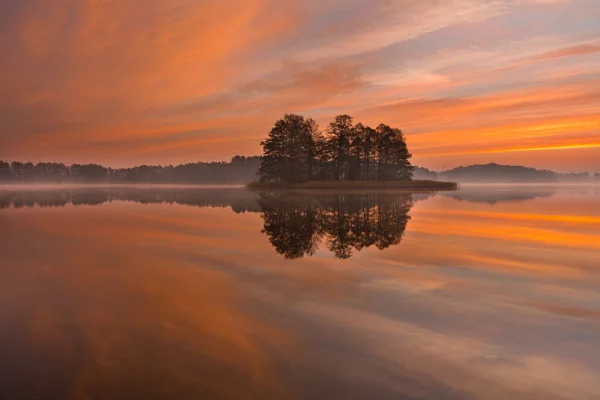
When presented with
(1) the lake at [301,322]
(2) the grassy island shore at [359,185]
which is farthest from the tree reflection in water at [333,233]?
(2) the grassy island shore at [359,185]

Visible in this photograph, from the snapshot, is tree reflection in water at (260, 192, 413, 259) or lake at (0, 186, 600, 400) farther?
tree reflection in water at (260, 192, 413, 259)

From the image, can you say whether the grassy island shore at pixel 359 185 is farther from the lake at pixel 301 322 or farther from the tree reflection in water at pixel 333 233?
the lake at pixel 301 322

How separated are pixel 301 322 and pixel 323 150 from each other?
100m

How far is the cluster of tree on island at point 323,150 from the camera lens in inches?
3964

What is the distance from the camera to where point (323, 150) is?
107 m

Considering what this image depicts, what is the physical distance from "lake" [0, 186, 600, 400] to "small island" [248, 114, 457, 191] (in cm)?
8259

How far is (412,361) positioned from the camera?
6.49 m

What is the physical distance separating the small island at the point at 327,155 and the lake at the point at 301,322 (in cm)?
8259

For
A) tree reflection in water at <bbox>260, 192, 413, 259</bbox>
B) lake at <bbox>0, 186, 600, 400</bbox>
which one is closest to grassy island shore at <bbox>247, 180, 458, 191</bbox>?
tree reflection in water at <bbox>260, 192, 413, 259</bbox>

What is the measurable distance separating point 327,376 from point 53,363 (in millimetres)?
4664

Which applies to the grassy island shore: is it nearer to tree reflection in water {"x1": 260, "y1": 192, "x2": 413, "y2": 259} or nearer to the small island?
→ the small island

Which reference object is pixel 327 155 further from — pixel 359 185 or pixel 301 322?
pixel 301 322

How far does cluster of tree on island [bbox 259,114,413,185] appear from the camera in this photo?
100688 mm

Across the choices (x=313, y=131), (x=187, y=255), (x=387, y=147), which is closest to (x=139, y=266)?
(x=187, y=255)
